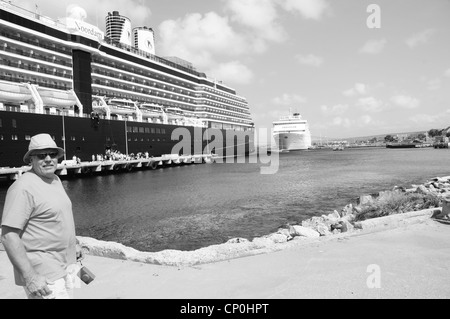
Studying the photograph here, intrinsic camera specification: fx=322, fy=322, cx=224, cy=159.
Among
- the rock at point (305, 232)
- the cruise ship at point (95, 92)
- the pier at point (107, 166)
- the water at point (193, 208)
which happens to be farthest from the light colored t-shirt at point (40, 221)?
the cruise ship at point (95, 92)

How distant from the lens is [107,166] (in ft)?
117

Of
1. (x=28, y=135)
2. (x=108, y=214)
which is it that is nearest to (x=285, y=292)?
(x=108, y=214)

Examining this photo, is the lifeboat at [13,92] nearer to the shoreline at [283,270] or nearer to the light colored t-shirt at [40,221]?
the shoreline at [283,270]

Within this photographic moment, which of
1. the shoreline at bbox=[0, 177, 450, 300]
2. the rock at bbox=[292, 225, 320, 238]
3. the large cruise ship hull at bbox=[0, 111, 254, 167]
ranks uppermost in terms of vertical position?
the large cruise ship hull at bbox=[0, 111, 254, 167]

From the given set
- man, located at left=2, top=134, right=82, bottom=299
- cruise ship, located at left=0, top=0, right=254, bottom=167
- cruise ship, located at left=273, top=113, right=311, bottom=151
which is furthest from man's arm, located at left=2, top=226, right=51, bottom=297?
cruise ship, located at left=273, top=113, right=311, bottom=151

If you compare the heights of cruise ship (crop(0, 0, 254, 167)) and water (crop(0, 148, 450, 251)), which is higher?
cruise ship (crop(0, 0, 254, 167))

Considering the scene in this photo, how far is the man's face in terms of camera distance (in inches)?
105

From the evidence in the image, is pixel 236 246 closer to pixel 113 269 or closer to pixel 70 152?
pixel 113 269

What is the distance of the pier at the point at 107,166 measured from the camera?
26.8 m

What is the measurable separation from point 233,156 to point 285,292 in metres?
65.9

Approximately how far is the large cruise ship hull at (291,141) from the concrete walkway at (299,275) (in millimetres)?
90492

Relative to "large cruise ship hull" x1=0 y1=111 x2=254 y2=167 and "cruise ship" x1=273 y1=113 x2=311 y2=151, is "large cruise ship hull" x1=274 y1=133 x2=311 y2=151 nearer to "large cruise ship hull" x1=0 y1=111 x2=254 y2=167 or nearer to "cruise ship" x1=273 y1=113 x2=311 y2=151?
"cruise ship" x1=273 y1=113 x2=311 y2=151

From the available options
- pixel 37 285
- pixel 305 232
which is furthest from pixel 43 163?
pixel 305 232

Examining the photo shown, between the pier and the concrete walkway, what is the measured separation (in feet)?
68.3
